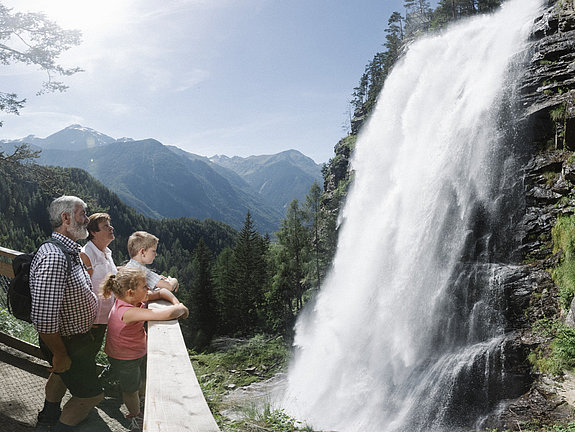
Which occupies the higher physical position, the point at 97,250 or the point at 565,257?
the point at 97,250

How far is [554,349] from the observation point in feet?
32.2

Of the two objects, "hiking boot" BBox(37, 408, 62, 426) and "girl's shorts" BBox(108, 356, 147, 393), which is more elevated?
"girl's shorts" BBox(108, 356, 147, 393)

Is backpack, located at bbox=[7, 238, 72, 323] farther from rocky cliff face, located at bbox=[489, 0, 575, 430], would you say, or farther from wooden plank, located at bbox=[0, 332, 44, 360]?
rocky cliff face, located at bbox=[489, 0, 575, 430]

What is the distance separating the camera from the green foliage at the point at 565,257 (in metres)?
10.2

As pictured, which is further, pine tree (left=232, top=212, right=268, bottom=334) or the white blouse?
pine tree (left=232, top=212, right=268, bottom=334)

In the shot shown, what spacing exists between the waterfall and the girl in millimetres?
9375

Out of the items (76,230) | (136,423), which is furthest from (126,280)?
(136,423)

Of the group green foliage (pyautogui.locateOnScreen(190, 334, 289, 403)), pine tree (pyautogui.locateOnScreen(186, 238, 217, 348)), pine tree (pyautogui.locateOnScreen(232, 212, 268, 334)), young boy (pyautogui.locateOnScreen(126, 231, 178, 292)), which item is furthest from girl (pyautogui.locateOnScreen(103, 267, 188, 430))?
pine tree (pyautogui.locateOnScreen(186, 238, 217, 348))

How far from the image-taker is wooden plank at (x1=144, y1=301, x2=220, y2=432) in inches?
56.0

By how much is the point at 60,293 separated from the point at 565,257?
13.1 m

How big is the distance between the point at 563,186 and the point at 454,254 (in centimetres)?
415

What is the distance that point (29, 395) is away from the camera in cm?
367

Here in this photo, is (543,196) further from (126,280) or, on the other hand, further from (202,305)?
(202,305)

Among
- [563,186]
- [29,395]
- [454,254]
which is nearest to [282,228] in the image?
[454,254]
